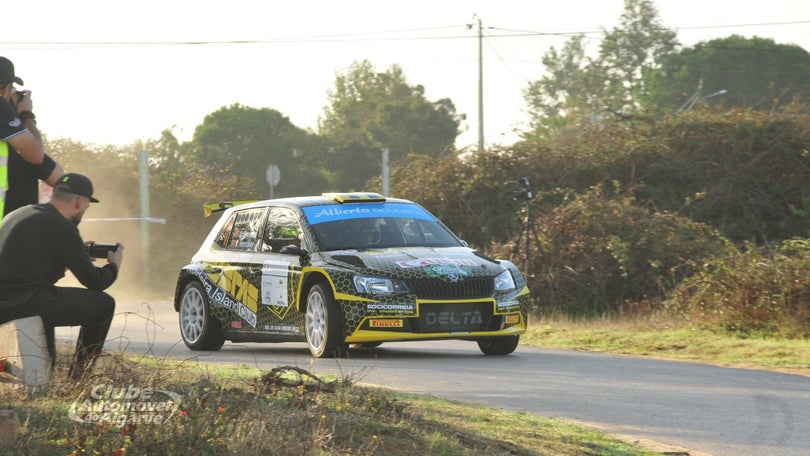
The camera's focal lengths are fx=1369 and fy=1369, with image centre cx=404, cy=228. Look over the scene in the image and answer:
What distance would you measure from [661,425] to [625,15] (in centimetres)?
9464

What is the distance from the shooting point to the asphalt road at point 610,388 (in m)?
8.98

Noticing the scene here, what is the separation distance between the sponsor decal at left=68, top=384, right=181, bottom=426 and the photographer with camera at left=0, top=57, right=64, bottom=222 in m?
2.15

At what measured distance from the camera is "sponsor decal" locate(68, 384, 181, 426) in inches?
266

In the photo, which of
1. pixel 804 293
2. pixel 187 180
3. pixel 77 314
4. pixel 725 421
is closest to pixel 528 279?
pixel 804 293

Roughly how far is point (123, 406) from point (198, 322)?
27.9 ft

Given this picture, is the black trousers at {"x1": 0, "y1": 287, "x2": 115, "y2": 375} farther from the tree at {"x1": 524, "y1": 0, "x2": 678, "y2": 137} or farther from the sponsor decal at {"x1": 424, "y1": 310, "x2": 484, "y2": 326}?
the tree at {"x1": 524, "y1": 0, "x2": 678, "y2": 137}

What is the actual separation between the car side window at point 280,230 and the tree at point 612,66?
7763cm

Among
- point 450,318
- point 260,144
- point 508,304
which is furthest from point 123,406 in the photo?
point 260,144

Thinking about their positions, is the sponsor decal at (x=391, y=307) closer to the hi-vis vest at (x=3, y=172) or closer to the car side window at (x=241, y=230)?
the car side window at (x=241, y=230)

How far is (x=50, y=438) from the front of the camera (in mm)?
6652

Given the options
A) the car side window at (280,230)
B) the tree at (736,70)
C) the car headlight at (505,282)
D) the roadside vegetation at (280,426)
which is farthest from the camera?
the tree at (736,70)

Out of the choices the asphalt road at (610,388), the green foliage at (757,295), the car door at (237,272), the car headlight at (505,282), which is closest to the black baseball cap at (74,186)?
the asphalt road at (610,388)

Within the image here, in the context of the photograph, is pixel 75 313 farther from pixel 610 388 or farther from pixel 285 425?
pixel 610 388

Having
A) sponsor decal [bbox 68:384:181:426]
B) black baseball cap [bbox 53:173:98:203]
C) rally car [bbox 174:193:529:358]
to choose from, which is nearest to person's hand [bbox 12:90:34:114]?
black baseball cap [bbox 53:173:98:203]
